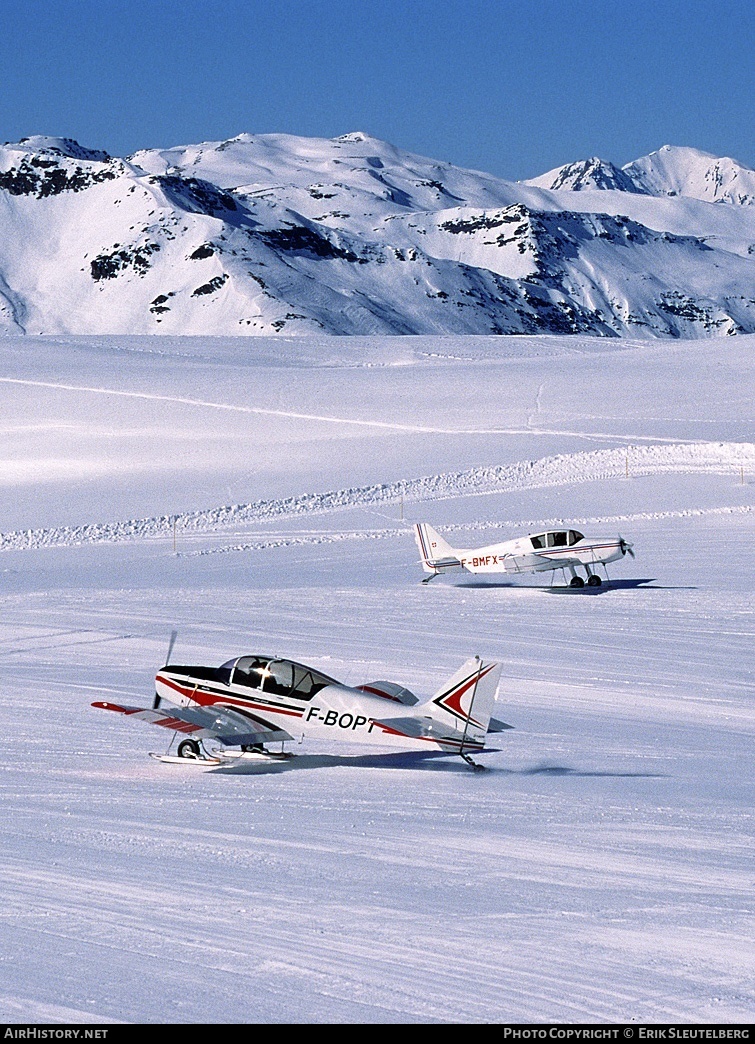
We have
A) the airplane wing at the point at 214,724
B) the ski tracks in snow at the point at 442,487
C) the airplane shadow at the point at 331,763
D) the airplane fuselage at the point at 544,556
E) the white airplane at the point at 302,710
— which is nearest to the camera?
the white airplane at the point at 302,710

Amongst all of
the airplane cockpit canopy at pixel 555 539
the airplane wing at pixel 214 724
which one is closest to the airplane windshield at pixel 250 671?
the airplane wing at pixel 214 724

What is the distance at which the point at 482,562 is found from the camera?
26.8m

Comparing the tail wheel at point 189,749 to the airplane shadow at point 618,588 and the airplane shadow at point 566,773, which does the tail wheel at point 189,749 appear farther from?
the airplane shadow at point 618,588

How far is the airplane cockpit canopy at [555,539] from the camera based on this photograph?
26641mm

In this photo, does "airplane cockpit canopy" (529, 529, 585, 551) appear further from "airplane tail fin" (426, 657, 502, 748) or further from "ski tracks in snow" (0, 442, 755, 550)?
"airplane tail fin" (426, 657, 502, 748)

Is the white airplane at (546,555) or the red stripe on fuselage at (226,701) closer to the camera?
the red stripe on fuselage at (226,701)

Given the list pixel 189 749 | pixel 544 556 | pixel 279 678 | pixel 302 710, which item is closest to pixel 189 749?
pixel 189 749

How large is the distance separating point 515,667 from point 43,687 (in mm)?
6932

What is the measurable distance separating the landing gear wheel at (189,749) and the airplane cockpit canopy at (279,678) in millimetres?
897

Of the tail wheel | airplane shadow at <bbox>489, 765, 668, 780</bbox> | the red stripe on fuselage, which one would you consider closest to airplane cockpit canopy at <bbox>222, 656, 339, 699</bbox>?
the red stripe on fuselage

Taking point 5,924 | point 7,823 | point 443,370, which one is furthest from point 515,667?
point 443,370

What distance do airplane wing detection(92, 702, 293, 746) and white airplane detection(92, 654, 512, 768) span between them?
1cm

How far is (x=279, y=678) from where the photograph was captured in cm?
1346

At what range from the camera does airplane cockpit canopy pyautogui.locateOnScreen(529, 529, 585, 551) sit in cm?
2664
